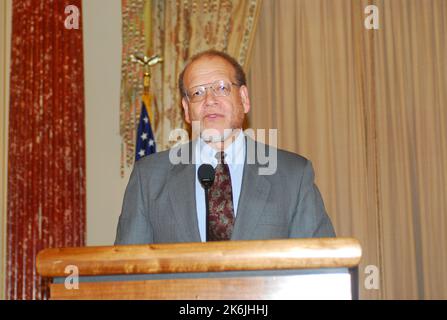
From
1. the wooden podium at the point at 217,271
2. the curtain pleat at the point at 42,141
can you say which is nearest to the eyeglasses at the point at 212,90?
the wooden podium at the point at 217,271

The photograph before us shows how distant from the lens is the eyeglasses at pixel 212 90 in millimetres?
2871

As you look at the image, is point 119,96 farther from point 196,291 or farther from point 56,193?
point 196,291

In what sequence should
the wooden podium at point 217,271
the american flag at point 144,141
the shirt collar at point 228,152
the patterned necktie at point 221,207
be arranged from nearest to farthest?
the wooden podium at point 217,271 → the patterned necktie at point 221,207 → the shirt collar at point 228,152 → the american flag at point 144,141

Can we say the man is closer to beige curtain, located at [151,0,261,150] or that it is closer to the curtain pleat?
beige curtain, located at [151,0,261,150]

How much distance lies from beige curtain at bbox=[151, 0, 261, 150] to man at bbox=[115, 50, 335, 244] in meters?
2.84

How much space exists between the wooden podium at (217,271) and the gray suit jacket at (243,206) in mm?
793

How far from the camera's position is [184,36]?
19.3 feet

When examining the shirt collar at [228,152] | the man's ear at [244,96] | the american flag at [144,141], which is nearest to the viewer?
the shirt collar at [228,152]

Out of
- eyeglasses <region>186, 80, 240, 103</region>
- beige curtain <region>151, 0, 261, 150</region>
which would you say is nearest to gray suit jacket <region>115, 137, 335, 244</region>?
eyeglasses <region>186, 80, 240, 103</region>

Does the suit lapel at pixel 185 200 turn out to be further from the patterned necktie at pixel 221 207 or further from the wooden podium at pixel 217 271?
the wooden podium at pixel 217 271

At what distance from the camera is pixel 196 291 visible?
5.20 ft

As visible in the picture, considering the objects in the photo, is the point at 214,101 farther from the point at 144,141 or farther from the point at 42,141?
the point at 42,141
